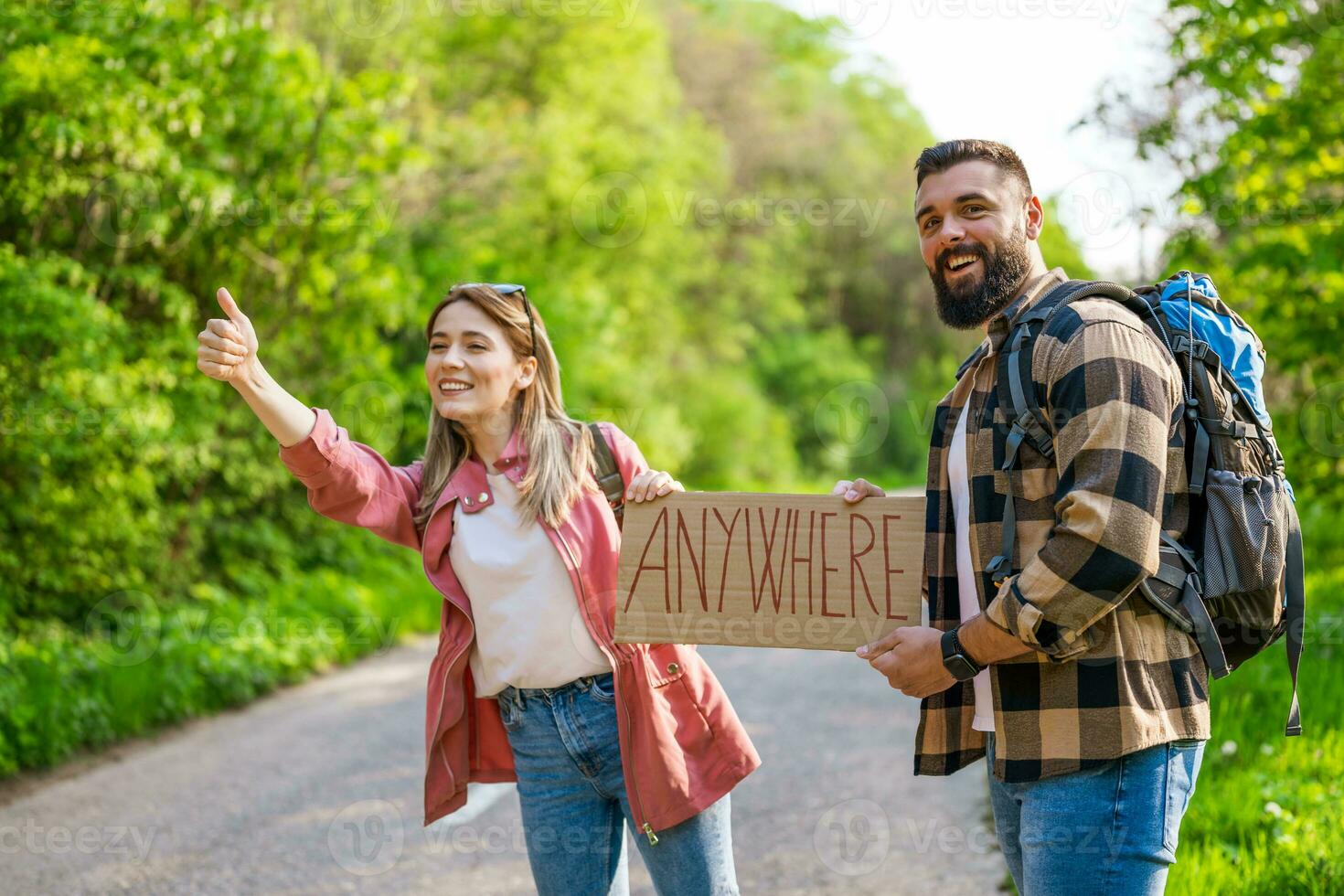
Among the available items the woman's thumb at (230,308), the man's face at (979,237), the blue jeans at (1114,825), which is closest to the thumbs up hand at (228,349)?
the woman's thumb at (230,308)

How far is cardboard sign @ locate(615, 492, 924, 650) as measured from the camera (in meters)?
2.78

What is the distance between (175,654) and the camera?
8.25 meters

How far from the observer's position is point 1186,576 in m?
2.28

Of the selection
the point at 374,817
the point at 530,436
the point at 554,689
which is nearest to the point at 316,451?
the point at 530,436

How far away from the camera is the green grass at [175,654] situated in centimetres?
688

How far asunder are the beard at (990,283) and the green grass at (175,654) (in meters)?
6.02

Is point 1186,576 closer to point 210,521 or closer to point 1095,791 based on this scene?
point 1095,791

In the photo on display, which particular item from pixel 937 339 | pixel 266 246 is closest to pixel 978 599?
pixel 266 246

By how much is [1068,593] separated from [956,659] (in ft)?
1.00

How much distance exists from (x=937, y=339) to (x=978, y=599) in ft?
135

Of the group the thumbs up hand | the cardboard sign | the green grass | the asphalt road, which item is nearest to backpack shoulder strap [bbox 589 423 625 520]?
the cardboard sign

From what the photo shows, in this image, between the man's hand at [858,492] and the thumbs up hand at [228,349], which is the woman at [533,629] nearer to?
the thumbs up hand at [228,349]

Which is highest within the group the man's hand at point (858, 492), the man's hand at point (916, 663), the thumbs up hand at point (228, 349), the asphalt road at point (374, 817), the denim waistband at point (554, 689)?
the thumbs up hand at point (228, 349)

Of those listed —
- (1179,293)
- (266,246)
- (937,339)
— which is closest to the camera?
(1179,293)
